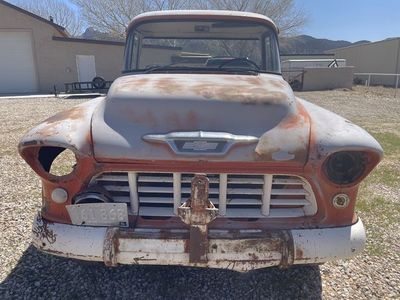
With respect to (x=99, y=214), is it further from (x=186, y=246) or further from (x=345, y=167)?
(x=345, y=167)

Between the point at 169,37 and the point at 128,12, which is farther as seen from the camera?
the point at 128,12

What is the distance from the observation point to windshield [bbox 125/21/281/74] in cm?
371

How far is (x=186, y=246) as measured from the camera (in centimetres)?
212

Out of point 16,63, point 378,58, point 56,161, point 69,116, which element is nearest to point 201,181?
point 69,116

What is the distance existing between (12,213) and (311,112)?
136 inches

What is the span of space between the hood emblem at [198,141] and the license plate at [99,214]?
0.48 metres

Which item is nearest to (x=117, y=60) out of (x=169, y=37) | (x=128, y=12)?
(x=128, y=12)

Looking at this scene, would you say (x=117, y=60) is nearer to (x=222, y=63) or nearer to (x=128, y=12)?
(x=128, y=12)

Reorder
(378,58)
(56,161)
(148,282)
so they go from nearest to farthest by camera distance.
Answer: (148,282)
(56,161)
(378,58)

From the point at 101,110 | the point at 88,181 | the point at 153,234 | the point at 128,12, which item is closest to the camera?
the point at 153,234

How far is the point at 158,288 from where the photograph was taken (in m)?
2.71

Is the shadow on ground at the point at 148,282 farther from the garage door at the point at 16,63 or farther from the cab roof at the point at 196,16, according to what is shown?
the garage door at the point at 16,63

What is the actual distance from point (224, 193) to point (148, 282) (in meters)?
1.12

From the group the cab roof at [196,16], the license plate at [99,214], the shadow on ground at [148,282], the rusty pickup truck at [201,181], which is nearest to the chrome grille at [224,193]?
the rusty pickup truck at [201,181]
